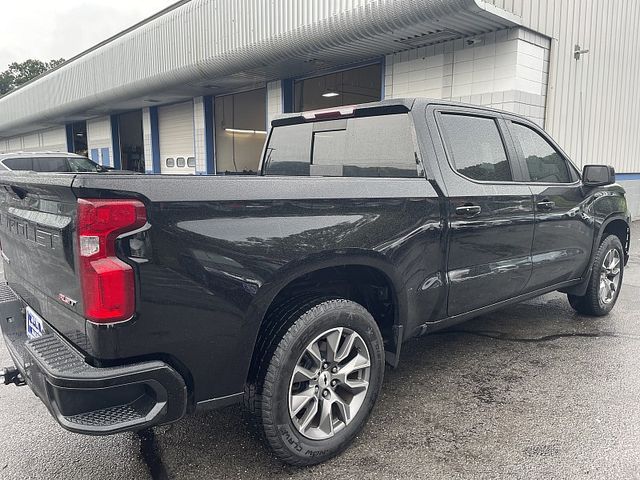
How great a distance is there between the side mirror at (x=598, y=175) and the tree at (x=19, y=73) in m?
88.4

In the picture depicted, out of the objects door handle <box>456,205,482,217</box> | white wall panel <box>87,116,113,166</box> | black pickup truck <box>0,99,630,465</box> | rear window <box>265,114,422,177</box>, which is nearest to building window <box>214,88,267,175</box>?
white wall panel <box>87,116,113,166</box>

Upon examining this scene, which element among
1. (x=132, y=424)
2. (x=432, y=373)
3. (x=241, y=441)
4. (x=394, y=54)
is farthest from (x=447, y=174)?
(x=394, y=54)

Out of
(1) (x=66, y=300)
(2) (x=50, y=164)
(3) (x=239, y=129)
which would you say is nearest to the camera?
(1) (x=66, y=300)


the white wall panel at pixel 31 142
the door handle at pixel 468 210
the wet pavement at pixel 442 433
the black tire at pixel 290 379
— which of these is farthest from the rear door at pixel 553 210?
the white wall panel at pixel 31 142

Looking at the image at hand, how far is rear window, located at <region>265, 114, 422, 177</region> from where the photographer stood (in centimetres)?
314

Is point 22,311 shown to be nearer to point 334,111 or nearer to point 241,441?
point 241,441

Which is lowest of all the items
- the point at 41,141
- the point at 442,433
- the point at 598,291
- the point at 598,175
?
the point at 442,433

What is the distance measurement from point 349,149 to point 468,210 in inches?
36.3

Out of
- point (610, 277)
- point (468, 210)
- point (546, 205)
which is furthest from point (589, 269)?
point (468, 210)

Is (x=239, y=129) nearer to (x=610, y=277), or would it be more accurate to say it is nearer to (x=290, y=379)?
(x=610, y=277)

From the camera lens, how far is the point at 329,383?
2.57 metres

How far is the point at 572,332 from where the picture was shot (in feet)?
15.0

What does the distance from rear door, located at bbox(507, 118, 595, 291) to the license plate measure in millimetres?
3352

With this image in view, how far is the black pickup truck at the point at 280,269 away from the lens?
1922 millimetres
